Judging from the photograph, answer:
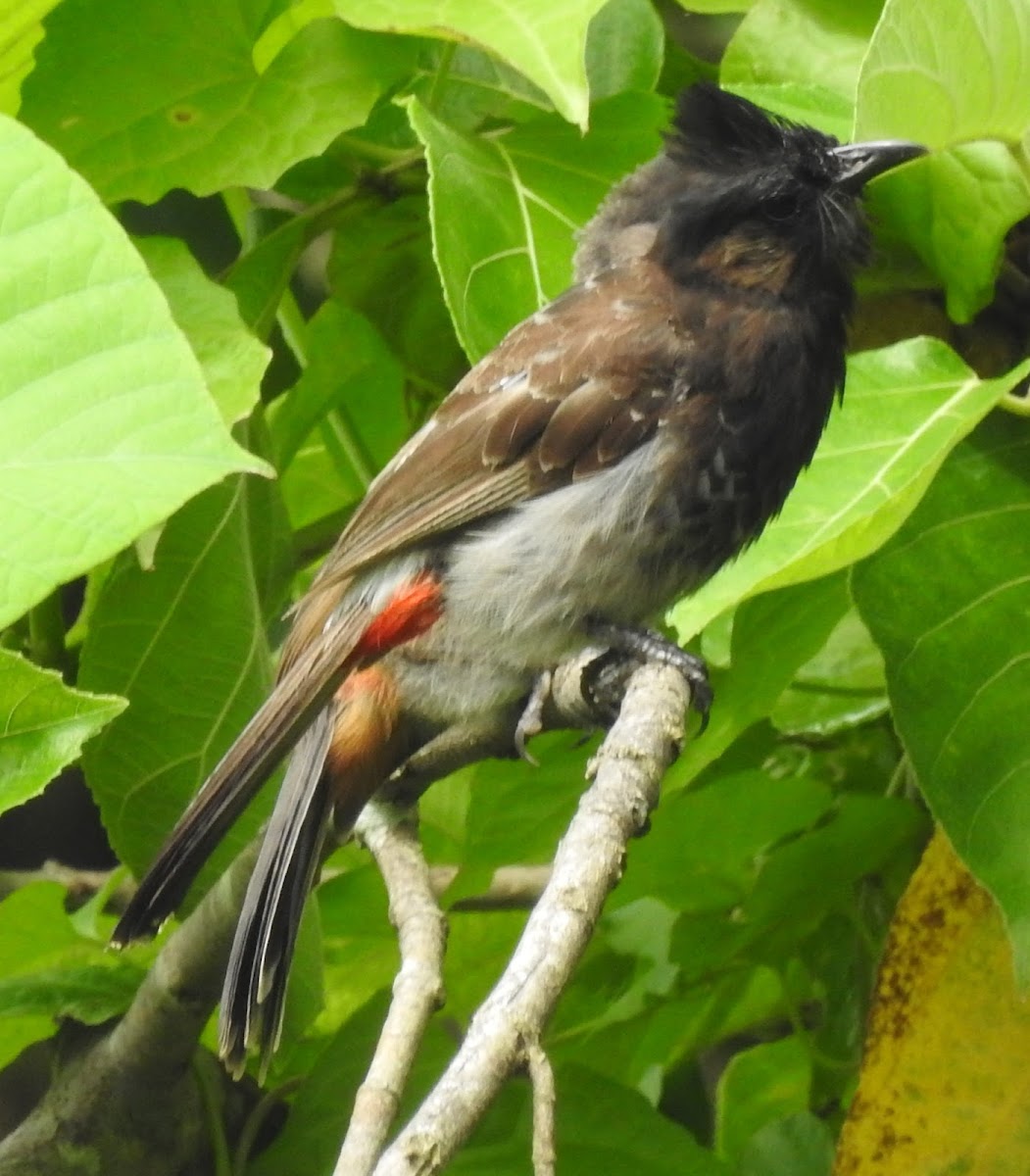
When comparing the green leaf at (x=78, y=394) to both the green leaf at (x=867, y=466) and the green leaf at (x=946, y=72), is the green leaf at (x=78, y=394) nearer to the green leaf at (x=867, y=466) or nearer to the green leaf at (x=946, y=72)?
the green leaf at (x=867, y=466)

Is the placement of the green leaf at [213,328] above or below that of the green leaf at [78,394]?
below

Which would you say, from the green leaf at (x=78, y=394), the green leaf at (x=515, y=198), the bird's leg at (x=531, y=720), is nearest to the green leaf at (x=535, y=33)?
the green leaf at (x=515, y=198)

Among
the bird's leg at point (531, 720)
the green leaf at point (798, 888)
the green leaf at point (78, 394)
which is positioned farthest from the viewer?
the green leaf at point (798, 888)

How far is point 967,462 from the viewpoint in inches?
72.6

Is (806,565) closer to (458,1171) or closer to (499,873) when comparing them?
(458,1171)

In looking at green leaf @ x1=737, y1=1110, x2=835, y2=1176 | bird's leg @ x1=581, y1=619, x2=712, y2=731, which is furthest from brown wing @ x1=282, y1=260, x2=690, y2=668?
green leaf @ x1=737, y1=1110, x2=835, y2=1176

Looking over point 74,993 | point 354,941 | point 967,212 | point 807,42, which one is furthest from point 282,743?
point 807,42

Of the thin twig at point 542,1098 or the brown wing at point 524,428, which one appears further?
the brown wing at point 524,428

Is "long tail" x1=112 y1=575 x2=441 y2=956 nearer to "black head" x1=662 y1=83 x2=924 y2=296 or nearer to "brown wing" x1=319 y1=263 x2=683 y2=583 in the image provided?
"brown wing" x1=319 y1=263 x2=683 y2=583

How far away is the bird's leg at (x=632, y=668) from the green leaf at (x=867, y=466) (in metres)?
0.14

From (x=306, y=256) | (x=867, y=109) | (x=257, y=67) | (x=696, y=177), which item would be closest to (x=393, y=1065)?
(x=867, y=109)

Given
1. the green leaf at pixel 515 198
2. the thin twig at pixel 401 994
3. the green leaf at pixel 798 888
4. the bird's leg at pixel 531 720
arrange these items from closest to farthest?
the thin twig at pixel 401 994 → the green leaf at pixel 515 198 → the bird's leg at pixel 531 720 → the green leaf at pixel 798 888

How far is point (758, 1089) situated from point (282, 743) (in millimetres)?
907

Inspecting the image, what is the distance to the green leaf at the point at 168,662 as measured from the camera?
193 cm
